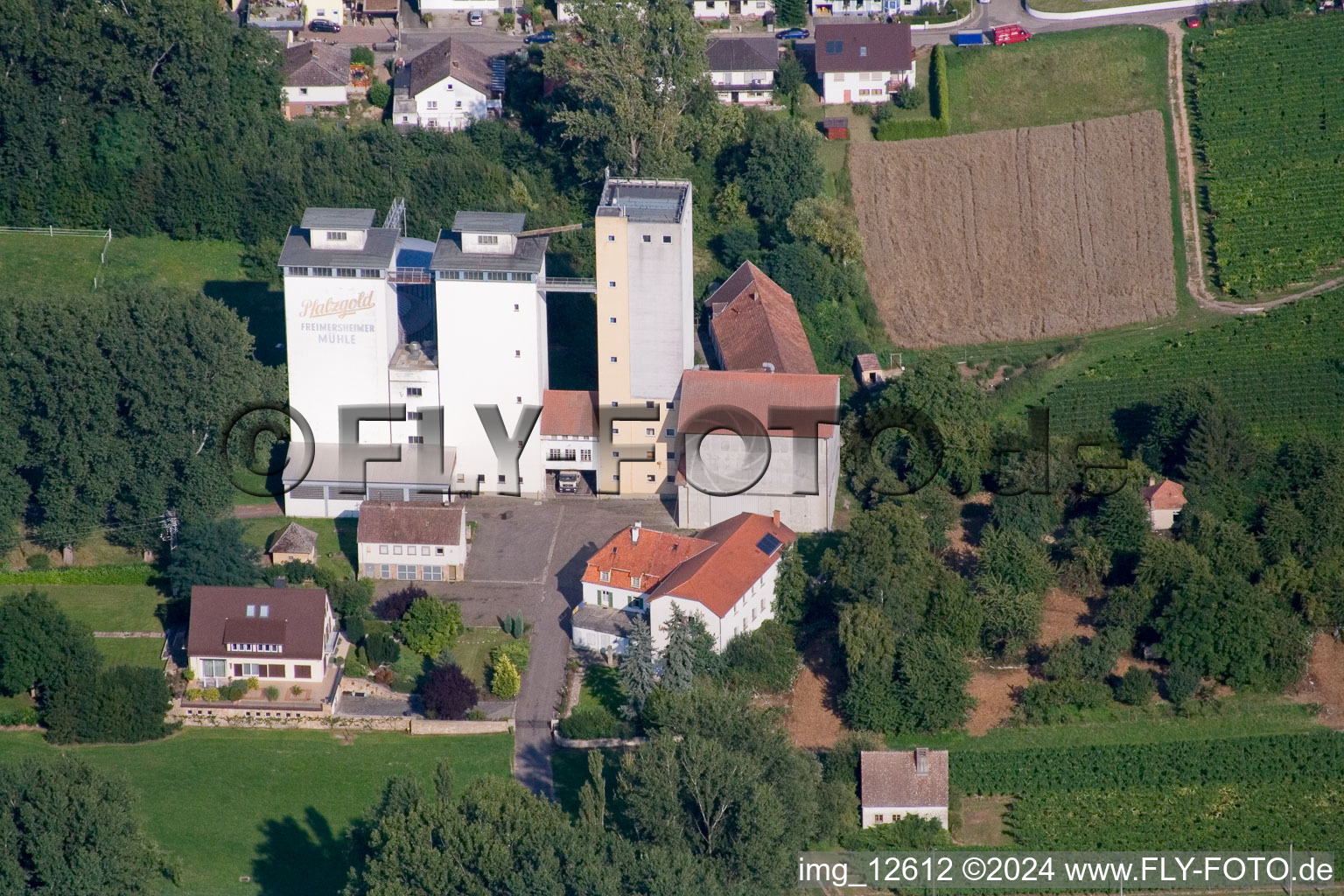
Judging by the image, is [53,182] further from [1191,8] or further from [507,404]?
[1191,8]

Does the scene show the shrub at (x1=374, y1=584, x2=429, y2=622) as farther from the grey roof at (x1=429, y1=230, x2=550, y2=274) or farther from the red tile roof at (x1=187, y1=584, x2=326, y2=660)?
the grey roof at (x1=429, y1=230, x2=550, y2=274)

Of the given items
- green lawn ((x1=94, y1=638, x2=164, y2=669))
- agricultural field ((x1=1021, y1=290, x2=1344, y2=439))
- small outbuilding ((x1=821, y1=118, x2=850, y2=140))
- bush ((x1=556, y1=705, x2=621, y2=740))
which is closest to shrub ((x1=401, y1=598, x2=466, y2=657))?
bush ((x1=556, y1=705, x2=621, y2=740))

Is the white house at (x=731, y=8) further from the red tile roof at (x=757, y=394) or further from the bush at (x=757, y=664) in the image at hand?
the bush at (x=757, y=664)

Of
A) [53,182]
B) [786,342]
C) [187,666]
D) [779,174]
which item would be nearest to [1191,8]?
[779,174]

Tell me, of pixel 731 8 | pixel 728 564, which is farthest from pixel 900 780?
pixel 731 8

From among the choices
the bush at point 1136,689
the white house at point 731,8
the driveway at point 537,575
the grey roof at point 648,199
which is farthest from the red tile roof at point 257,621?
the white house at point 731,8

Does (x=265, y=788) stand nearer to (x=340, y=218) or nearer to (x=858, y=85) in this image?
(x=340, y=218)
